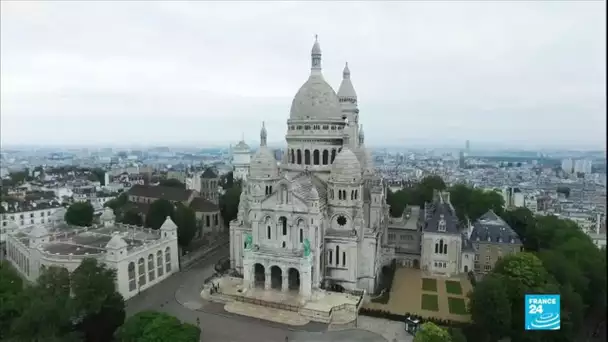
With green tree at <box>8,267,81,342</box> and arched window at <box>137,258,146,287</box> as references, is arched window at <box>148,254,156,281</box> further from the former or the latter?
green tree at <box>8,267,81,342</box>

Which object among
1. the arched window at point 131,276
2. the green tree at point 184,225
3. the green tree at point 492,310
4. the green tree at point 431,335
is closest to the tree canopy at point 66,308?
the arched window at point 131,276

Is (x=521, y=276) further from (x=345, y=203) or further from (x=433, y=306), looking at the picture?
(x=345, y=203)

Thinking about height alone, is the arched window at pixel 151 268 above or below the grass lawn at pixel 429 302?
above

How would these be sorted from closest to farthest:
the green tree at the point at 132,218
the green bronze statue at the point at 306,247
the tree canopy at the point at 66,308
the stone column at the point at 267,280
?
1. the tree canopy at the point at 66,308
2. the green bronze statue at the point at 306,247
3. the stone column at the point at 267,280
4. the green tree at the point at 132,218

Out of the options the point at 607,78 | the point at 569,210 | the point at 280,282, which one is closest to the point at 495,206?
the point at 569,210

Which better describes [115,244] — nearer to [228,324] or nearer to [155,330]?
[228,324]

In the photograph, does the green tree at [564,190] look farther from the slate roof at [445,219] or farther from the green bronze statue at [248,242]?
the green bronze statue at [248,242]

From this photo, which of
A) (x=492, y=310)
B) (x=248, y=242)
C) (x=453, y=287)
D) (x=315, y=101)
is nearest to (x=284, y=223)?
(x=248, y=242)
